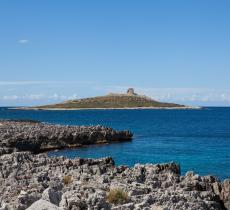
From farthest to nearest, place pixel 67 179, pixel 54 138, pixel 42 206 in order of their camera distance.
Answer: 1. pixel 54 138
2. pixel 67 179
3. pixel 42 206

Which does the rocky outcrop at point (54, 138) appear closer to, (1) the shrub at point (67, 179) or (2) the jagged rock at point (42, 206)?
(1) the shrub at point (67, 179)

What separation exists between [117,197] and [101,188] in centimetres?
263

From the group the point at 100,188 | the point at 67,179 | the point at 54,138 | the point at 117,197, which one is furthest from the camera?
the point at 54,138

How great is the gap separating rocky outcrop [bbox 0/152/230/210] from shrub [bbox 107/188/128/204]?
5 cm

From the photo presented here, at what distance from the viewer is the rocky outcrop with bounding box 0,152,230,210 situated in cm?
1714

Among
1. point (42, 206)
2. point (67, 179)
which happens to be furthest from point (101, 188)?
point (42, 206)

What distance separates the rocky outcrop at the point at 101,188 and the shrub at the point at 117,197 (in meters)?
0.05

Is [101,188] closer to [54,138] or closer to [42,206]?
[42,206]

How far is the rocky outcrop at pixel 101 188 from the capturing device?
17.1m

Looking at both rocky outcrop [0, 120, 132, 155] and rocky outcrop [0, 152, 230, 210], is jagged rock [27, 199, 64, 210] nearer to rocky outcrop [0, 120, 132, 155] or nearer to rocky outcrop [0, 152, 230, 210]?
rocky outcrop [0, 152, 230, 210]

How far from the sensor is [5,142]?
201 feet

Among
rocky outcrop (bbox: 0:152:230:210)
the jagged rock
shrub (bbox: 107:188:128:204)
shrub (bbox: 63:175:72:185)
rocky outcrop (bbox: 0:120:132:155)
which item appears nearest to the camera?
the jagged rock

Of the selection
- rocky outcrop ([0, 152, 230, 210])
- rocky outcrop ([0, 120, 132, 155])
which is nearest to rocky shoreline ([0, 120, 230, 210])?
rocky outcrop ([0, 152, 230, 210])

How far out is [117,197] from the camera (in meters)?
18.4
